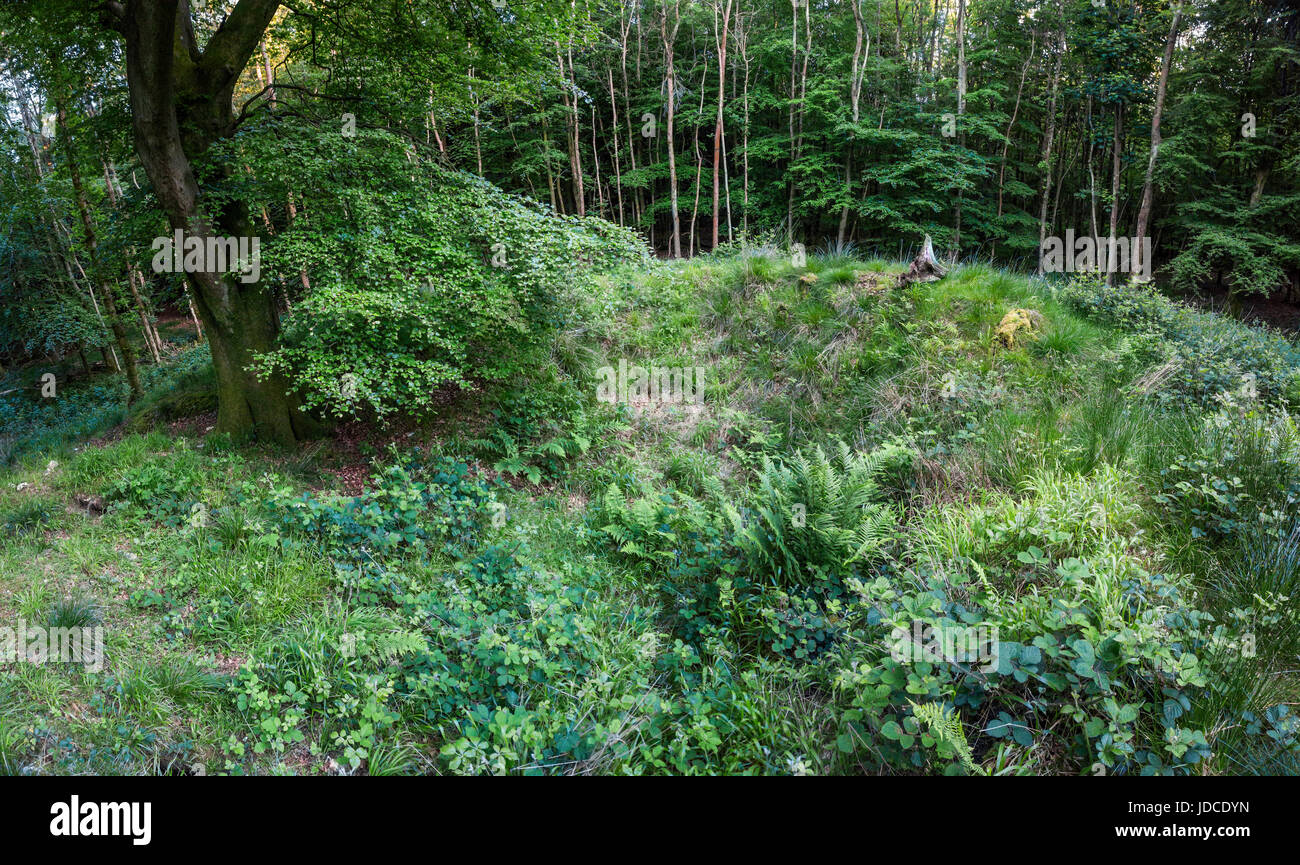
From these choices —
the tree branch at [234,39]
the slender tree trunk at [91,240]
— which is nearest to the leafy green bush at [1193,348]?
the tree branch at [234,39]

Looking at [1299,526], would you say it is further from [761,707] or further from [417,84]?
[417,84]

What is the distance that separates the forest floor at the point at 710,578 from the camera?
2.66 meters

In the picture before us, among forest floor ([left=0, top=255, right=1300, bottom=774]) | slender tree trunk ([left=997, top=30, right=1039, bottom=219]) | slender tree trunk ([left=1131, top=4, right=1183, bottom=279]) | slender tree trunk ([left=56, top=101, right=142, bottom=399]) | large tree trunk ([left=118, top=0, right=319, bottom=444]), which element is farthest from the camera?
slender tree trunk ([left=997, top=30, right=1039, bottom=219])

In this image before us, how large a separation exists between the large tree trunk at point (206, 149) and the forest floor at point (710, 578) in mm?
548

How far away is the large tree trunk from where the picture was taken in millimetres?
5062

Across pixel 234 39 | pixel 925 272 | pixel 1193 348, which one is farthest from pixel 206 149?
pixel 1193 348

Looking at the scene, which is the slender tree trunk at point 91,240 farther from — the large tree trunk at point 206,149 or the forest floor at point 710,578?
the forest floor at point 710,578

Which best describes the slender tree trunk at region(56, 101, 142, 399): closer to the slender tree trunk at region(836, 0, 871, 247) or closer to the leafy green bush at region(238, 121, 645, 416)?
the leafy green bush at region(238, 121, 645, 416)

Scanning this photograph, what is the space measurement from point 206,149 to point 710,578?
21.2 ft

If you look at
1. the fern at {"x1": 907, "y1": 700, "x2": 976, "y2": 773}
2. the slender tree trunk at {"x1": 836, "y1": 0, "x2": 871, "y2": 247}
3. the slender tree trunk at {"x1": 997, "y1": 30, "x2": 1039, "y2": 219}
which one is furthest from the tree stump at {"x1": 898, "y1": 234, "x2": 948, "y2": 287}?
the slender tree trunk at {"x1": 997, "y1": 30, "x2": 1039, "y2": 219}

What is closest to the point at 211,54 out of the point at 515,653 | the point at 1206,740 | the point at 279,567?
the point at 279,567

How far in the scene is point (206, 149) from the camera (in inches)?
222

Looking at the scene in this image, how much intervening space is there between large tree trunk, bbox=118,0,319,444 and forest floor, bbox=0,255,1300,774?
1.80ft
